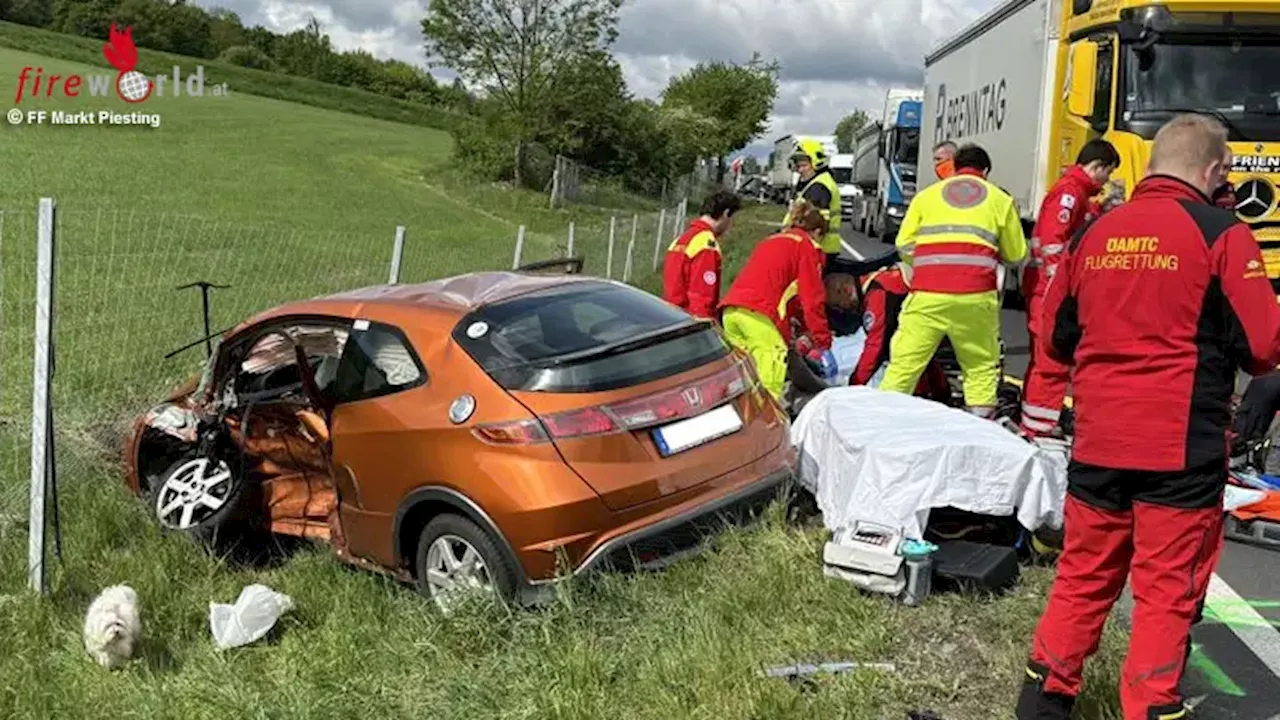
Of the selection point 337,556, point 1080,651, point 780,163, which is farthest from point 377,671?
point 780,163

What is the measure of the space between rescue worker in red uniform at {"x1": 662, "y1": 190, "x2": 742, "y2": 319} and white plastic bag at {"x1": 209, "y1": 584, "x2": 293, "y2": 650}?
3.52m

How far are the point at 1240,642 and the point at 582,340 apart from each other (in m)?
2.62

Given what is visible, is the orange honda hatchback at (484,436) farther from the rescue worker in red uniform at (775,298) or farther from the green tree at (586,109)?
the green tree at (586,109)

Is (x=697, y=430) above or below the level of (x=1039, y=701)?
above

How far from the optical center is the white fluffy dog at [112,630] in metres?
4.03

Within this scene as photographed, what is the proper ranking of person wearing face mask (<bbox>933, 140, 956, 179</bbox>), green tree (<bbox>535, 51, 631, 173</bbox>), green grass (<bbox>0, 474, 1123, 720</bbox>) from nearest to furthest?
green grass (<bbox>0, 474, 1123, 720</bbox>), person wearing face mask (<bbox>933, 140, 956, 179</bbox>), green tree (<bbox>535, 51, 631, 173</bbox>)

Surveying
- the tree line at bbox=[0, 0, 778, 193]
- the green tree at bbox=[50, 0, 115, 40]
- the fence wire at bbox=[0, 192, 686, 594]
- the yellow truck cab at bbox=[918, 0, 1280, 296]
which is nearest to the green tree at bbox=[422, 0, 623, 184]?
the tree line at bbox=[0, 0, 778, 193]

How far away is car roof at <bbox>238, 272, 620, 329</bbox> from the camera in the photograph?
465 cm

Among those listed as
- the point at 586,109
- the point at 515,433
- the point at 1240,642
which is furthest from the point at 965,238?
the point at 586,109

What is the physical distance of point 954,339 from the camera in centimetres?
605

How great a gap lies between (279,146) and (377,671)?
127 ft

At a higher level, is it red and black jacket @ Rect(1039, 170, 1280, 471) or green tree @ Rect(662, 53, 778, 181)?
green tree @ Rect(662, 53, 778, 181)

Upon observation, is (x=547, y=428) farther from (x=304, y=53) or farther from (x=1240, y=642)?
(x=304, y=53)

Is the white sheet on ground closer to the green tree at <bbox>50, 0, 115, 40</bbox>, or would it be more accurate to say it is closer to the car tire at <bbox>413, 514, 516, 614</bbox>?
the car tire at <bbox>413, 514, 516, 614</bbox>
